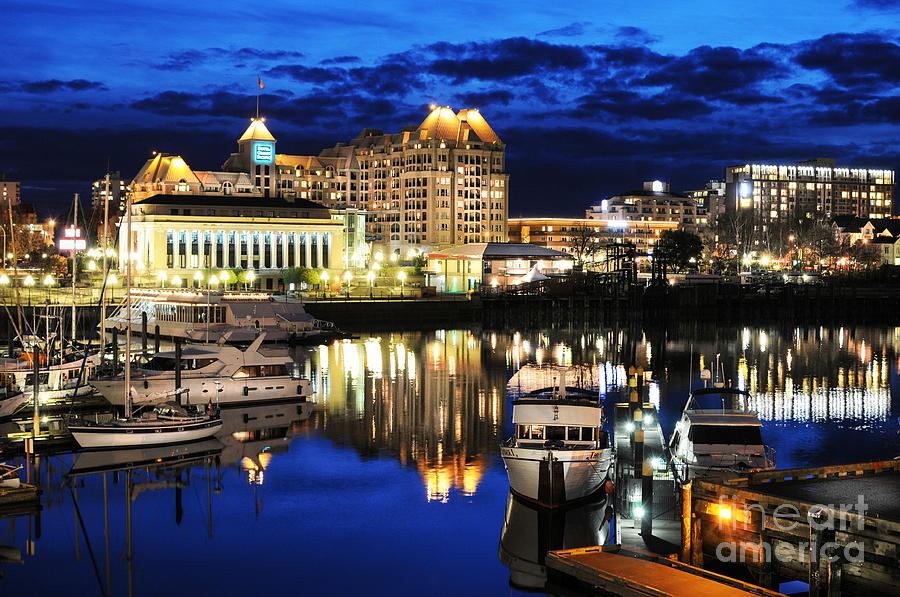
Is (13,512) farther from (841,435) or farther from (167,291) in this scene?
(167,291)

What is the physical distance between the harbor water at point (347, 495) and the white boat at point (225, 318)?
25343mm

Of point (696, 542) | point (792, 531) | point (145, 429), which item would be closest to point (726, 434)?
point (696, 542)

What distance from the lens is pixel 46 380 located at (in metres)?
52.9

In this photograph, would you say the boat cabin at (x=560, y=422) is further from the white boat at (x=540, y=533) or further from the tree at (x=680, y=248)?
the tree at (x=680, y=248)

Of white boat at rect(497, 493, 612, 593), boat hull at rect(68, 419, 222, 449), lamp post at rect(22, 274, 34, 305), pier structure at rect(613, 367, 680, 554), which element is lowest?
white boat at rect(497, 493, 612, 593)

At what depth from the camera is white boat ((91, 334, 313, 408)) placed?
167 ft

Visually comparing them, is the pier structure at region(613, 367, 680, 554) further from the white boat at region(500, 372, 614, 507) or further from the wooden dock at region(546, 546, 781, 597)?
the wooden dock at region(546, 546, 781, 597)

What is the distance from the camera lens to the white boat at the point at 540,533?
28750 millimetres

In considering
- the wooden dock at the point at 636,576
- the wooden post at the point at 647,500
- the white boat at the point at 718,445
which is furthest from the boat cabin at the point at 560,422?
the wooden dock at the point at 636,576

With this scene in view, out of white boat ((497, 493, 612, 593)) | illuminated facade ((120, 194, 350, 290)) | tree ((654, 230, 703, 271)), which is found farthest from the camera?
tree ((654, 230, 703, 271))

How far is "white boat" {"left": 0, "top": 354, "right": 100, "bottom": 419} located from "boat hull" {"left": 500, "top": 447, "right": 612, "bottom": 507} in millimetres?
26097

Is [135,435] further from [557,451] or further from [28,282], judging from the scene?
[28,282]

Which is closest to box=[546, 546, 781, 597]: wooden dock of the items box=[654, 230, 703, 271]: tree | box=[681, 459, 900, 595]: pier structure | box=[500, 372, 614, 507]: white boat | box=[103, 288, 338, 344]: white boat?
box=[681, 459, 900, 595]: pier structure

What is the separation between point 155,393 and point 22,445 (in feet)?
35.0
